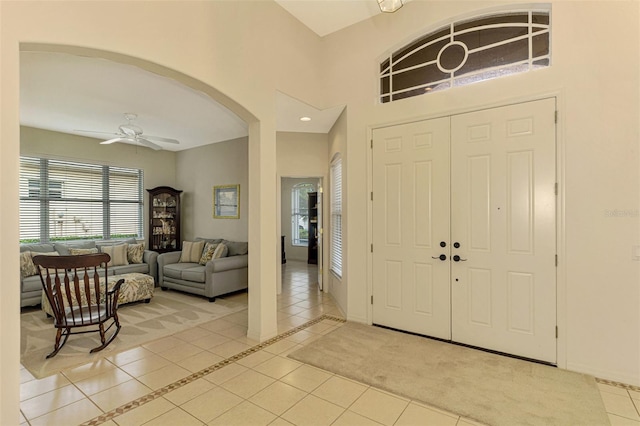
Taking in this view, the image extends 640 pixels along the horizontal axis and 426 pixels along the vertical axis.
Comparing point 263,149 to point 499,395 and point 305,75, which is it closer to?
point 305,75

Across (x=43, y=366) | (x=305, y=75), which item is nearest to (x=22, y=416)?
(x=43, y=366)

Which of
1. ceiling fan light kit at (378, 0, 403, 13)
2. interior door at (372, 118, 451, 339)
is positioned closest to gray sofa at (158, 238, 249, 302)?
interior door at (372, 118, 451, 339)

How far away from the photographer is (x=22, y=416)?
2240 millimetres

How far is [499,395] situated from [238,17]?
14.1 feet

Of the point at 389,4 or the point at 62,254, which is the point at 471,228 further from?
the point at 62,254

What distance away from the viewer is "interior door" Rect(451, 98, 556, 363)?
117 inches

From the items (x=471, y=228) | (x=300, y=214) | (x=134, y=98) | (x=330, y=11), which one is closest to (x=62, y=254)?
(x=134, y=98)

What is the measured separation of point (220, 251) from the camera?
229 inches

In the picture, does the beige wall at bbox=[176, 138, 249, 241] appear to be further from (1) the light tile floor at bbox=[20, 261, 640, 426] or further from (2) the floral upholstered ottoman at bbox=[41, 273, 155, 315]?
(1) the light tile floor at bbox=[20, 261, 640, 426]

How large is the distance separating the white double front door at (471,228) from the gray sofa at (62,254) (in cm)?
477

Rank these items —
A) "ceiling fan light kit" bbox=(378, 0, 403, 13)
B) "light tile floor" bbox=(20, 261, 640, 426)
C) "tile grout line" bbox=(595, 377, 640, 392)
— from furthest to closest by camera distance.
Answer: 1. "ceiling fan light kit" bbox=(378, 0, 403, 13)
2. "tile grout line" bbox=(595, 377, 640, 392)
3. "light tile floor" bbox=(20, 261, 640, 426)

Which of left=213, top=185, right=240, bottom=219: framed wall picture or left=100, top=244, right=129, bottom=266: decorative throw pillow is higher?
left=213, top=185, right=240, bottom=219: framed wall picture

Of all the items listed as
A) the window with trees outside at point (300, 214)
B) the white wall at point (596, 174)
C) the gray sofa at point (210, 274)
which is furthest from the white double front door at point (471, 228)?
the window with trees outside at point (300, 214)

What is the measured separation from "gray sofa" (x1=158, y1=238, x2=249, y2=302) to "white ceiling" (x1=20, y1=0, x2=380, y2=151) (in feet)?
8.04
